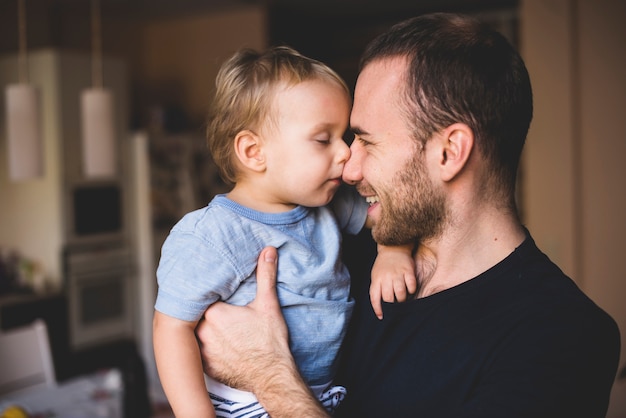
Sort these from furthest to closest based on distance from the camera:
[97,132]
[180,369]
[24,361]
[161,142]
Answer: [161,142], [97,132], [24,361], [180,369]

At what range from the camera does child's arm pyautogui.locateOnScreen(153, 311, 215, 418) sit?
3.81 ft

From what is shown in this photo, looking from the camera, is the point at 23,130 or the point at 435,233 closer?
the point at 435,233

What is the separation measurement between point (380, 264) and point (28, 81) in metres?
4.21

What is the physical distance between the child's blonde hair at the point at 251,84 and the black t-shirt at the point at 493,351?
0.44m

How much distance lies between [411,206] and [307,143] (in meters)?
0.23

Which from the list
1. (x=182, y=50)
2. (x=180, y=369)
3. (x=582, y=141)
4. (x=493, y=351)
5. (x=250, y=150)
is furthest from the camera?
A: (x=182, y=50)

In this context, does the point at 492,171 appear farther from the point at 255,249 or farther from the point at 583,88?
the point at 583,88

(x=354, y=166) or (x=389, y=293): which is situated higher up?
(x=354, y=166)

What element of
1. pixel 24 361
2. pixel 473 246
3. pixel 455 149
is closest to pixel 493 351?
pixel 473 246

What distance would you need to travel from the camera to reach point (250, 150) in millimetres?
1292

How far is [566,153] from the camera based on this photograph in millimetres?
3686

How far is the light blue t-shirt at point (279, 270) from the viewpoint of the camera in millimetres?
1164

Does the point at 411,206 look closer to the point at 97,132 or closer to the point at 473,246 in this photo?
the point at 473,246

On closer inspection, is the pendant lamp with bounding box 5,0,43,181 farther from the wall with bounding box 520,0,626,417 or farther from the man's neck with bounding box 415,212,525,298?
the wall with bounding box 520,0,626,417
